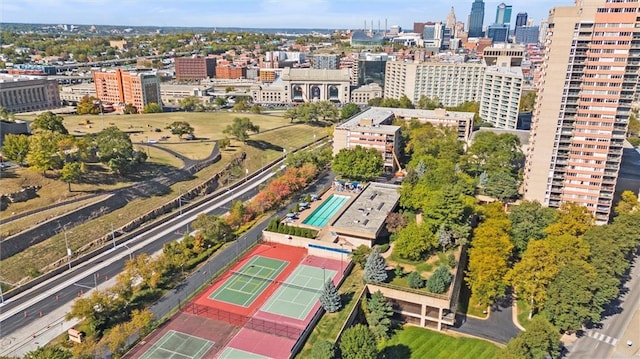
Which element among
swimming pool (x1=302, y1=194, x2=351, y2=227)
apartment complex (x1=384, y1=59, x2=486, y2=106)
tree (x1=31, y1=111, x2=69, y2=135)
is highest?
apartment complex (x1=384, y1=59, x2=486, y2=106)

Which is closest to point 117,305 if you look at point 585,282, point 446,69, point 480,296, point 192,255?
point 192,255

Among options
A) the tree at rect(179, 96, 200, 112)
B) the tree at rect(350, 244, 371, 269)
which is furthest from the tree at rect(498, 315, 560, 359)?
the tree at rect(179, 96, 200, 112)

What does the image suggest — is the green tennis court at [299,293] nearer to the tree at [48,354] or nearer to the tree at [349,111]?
the tree at [48,354]

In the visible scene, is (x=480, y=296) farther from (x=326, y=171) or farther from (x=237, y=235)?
(x=326, y=171)

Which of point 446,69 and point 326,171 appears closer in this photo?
point 326,171

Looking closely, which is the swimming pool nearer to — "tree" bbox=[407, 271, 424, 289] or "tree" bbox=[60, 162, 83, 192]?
"tree" bbox=[407, 271, 424, 289]

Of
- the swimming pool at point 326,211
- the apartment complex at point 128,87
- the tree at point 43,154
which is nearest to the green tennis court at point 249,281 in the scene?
the swimming pool at point 326,211

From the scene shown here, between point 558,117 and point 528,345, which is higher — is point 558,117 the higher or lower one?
the higher one
